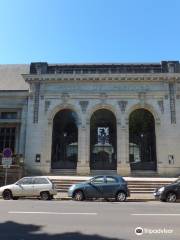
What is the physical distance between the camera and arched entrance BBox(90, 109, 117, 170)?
2889 centimetres

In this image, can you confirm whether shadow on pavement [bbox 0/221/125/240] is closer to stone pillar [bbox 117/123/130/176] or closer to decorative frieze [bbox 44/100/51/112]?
stone pillar [bbox 117/123/130/176]

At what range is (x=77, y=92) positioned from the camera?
2991 cm

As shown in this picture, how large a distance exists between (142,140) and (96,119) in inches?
189

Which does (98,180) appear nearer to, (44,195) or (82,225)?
(44,195)

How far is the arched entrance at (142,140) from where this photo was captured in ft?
94.2

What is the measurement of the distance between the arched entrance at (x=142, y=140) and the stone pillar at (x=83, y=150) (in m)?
4.09

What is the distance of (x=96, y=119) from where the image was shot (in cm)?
2992

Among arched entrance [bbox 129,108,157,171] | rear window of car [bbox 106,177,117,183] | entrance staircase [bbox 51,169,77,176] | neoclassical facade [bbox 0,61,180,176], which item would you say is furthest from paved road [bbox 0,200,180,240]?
arched entrance [bbox 129,108,157,171]

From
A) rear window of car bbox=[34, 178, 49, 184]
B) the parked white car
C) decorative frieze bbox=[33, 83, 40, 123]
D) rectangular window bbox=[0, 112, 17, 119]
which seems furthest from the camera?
rectangular window bbox=[0, 112, 17, 119]

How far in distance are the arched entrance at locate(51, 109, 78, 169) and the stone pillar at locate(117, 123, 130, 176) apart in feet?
13.1

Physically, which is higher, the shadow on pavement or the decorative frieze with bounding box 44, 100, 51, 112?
the decorative frieze with bounding box 44, 100, 51, 112

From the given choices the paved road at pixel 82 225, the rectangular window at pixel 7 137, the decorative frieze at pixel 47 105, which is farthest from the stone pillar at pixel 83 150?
the paved road at pixel 82 225

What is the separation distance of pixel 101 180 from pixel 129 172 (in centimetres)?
1038

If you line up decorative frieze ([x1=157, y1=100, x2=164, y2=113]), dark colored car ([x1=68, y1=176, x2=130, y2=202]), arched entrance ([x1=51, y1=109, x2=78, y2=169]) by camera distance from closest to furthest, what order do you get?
dark colored car ([x1=68, y1=176, x2=130, y2=202]), arched entrance ([x1=51, y1=109, x2=78, y2=169]), decorative frieze ([x1=157, y1=100, x2=164, y2=113])
